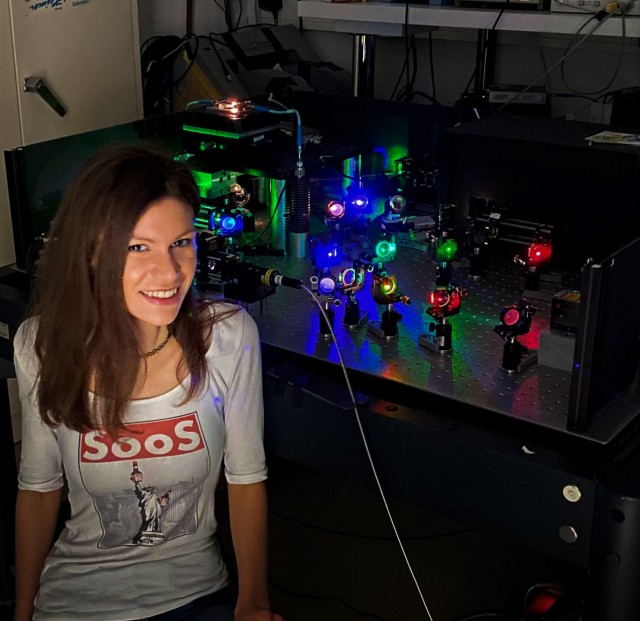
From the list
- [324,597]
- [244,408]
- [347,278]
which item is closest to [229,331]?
[244,408]

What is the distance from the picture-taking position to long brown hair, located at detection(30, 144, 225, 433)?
1.23 m

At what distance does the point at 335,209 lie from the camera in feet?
5.85

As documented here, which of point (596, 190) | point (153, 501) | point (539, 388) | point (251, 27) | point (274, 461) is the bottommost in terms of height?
point (274, 461)

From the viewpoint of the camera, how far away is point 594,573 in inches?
45.4

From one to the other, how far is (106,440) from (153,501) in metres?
0.11

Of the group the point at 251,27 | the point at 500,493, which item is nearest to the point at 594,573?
the point at 500,493

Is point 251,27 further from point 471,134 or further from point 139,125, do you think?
point 471,134

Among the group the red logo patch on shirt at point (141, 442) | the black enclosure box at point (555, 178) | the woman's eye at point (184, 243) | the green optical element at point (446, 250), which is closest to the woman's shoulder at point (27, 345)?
the red logo patch on shirt at point (141, 442)

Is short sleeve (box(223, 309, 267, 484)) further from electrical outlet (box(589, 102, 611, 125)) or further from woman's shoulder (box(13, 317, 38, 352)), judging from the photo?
electrical outlet (box(589, 102, 611, 125))

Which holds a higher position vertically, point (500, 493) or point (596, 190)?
point (596, 190)

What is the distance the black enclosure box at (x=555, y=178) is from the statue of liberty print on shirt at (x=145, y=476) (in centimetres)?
70

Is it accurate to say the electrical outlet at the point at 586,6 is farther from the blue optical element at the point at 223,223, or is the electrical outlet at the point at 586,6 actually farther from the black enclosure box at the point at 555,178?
the blue optical element at the point at 223,223

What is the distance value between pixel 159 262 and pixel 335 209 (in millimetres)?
595

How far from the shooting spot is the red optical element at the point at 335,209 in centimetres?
178
